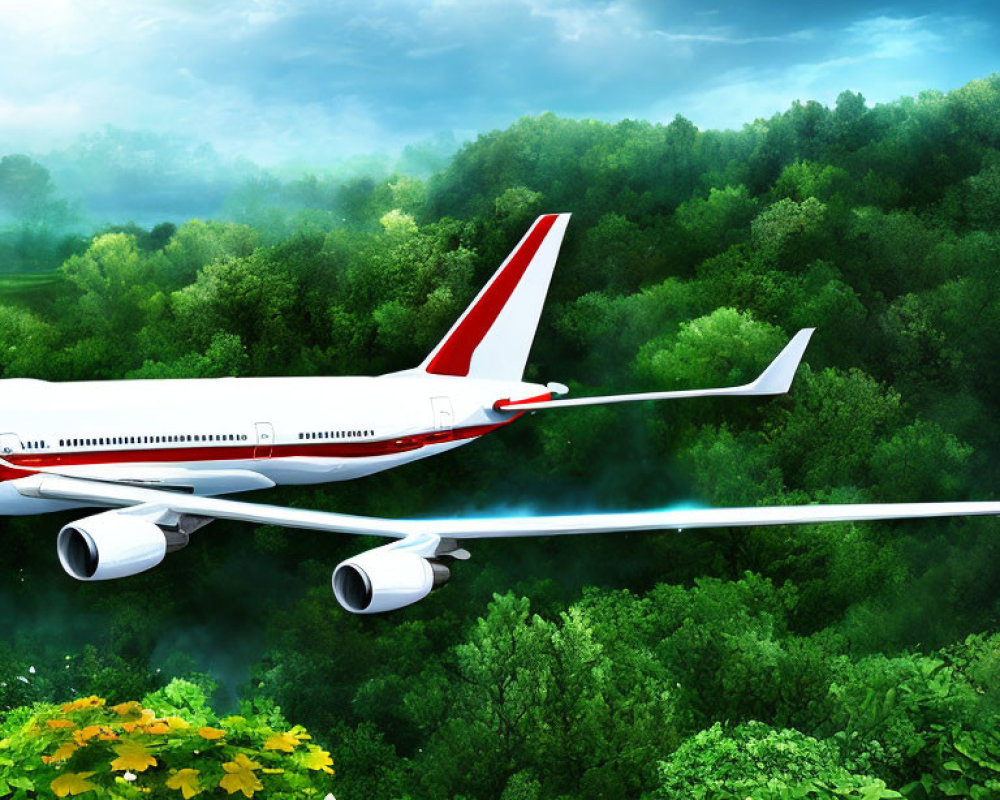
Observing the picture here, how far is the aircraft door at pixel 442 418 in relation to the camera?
41.1 metres

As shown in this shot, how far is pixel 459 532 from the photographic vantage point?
29.9 m

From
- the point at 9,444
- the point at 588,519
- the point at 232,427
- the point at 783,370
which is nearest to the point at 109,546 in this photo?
the point at 9,444

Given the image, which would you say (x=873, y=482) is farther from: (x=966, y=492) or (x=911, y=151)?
(x=911, y=151)

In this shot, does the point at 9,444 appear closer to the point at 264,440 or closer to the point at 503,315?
the point at 264,440

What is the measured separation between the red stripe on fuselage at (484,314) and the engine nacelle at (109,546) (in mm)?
13101

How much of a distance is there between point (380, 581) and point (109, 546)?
24.4 ft

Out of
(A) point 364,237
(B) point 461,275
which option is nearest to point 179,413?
(B) point 461,275

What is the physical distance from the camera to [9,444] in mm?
33812

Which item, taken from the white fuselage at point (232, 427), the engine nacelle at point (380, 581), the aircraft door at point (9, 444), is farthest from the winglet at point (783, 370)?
the aircraft door at point (9, 444)

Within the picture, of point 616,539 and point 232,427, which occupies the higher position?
point 232,427

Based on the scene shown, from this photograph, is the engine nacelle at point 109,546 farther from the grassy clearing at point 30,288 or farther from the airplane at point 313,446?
the grassy clearing at point 30,288

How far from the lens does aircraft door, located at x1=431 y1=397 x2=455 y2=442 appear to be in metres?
41.1

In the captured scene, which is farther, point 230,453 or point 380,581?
point 230,453

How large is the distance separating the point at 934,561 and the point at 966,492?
18.1 feet
